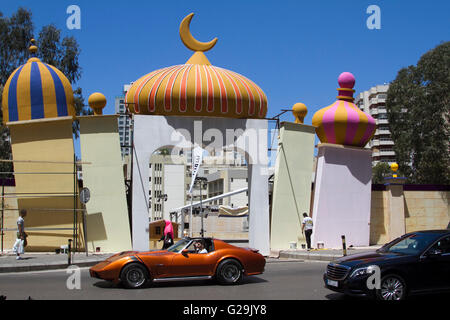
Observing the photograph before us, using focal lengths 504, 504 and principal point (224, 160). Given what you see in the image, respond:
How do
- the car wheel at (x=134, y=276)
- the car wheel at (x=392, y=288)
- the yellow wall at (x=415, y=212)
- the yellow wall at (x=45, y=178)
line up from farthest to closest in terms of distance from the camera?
1. the yellow wall at (x=415, y=212)
2. the yellow wall at (x=45, y=178)
3. the car wheel at (x=134, y=276)
4. the car wheel at (x=392, y=288)

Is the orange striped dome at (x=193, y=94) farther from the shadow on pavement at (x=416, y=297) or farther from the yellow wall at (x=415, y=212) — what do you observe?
the shadow on pavement at (x=416, y=297)

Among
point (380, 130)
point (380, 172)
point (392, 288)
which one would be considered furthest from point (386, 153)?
point (392, 288)

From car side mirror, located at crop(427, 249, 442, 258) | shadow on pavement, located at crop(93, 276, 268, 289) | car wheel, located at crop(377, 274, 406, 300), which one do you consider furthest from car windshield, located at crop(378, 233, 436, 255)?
shadow on pavement, located at crop(93, 276, 268, 289)

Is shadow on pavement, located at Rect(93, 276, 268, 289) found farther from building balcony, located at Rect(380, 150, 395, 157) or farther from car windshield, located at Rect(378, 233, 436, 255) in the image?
building balcony, located at Rect(380, 150, 395, 157)

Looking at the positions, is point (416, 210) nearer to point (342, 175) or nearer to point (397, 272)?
point (342, 175)

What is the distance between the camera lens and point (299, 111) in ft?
69.6

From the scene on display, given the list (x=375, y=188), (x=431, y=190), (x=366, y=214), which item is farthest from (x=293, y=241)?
(x=431, y=190)

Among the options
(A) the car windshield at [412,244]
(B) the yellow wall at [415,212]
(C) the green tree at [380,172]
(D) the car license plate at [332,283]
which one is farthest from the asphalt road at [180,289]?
(C) the green tree at [380,172]

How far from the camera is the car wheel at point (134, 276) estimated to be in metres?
10.6

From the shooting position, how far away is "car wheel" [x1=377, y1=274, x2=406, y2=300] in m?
8.51

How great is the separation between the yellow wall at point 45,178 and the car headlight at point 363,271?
41.8ft

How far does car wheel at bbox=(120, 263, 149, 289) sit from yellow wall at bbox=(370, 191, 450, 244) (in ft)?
49.3
